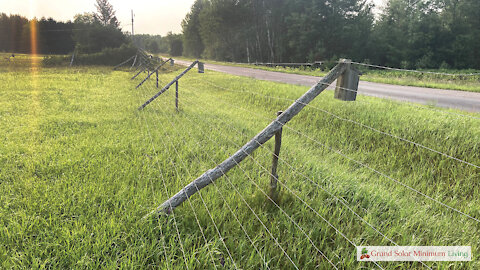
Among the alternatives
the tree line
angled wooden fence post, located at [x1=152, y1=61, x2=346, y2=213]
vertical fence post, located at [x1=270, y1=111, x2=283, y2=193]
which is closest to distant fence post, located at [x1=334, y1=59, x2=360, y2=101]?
angled wooden fence post, located at [x1=152, y1=61, x2=346, y2=213]

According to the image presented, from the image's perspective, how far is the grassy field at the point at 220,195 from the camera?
7.41 feet

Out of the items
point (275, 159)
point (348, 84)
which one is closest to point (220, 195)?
point (275, 159)

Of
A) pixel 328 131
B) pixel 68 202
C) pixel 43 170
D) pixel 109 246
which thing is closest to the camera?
pixel 109 246

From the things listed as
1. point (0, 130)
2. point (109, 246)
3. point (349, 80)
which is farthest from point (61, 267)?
point (0, 130)

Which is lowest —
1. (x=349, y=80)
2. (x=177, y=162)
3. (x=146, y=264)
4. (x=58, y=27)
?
(x=146, y=264)

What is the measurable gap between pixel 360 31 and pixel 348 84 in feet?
135

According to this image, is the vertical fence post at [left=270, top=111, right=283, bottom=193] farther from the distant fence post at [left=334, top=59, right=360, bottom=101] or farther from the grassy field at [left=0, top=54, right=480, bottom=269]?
the distant fence post at [left=334, top=59, right=360, bottom=101]

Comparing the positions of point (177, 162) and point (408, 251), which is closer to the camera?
point (408, 251)

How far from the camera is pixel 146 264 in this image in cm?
215

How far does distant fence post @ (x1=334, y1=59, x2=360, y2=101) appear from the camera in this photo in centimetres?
254

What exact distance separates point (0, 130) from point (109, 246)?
5004 mm

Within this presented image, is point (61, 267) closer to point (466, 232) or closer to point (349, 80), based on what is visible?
point (349, 80)

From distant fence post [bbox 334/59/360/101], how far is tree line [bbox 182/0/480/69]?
34891 mm

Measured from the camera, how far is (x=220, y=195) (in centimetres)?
309
